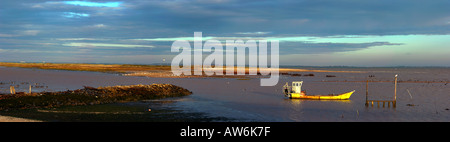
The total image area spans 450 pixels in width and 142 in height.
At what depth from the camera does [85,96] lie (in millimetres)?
39281

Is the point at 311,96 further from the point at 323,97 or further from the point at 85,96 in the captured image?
the point at 85,96

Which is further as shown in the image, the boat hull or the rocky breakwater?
the boat hull

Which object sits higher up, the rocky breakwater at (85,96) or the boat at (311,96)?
the rocky breakwater at (85,96)

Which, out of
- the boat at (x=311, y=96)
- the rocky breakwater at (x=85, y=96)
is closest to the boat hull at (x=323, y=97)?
the boat at (x=311, y=96)

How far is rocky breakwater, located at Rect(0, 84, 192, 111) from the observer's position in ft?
111

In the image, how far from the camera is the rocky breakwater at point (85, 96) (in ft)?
111

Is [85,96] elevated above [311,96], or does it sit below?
above

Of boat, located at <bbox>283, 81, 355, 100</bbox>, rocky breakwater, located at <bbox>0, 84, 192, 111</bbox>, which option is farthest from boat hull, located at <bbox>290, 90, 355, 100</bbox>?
rocky breakwater, located at <bbox>0, 84, 192, 111</bbox>

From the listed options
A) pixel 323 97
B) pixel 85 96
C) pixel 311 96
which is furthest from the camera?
pixel 311 96

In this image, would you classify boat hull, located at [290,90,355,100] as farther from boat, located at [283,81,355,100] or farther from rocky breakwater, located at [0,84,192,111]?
rocky breakwater, located at [0,84,192,111]

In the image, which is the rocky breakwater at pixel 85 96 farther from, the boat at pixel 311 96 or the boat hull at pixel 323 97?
the boat hull at pixel 323 97

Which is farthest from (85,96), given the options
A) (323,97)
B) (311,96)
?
(323,97)

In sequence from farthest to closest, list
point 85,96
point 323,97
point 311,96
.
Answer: point 311,96 → point 323,97 → point 85,96
